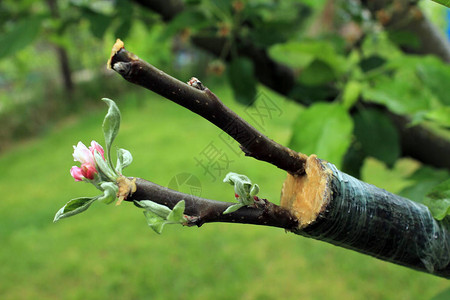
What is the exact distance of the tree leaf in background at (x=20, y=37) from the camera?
3.20ft

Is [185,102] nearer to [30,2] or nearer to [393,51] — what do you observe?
[30,2]

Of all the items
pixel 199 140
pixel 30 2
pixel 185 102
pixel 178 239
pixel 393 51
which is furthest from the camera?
pixel 199 140

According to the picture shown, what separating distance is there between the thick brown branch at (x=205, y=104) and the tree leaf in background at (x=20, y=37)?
33.6 inches

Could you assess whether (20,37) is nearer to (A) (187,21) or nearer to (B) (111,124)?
(A) (187,21)

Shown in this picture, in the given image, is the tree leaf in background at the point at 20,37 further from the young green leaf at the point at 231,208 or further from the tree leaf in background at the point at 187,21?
the young green leaf at the point at 231,208

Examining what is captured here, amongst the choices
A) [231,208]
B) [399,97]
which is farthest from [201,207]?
[399,97]

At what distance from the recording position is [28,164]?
368 centimetres

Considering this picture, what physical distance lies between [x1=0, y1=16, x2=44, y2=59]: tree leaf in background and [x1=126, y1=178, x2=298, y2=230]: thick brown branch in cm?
83

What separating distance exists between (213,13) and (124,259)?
180cm

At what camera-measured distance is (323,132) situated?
72cm

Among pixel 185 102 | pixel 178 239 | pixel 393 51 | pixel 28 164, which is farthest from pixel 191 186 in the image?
pixel 28 164

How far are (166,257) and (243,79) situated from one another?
173 centimetres

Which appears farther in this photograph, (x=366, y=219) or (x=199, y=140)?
(x=199, y=140)

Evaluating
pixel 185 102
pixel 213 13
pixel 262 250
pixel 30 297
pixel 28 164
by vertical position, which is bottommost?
pixel 28 164
